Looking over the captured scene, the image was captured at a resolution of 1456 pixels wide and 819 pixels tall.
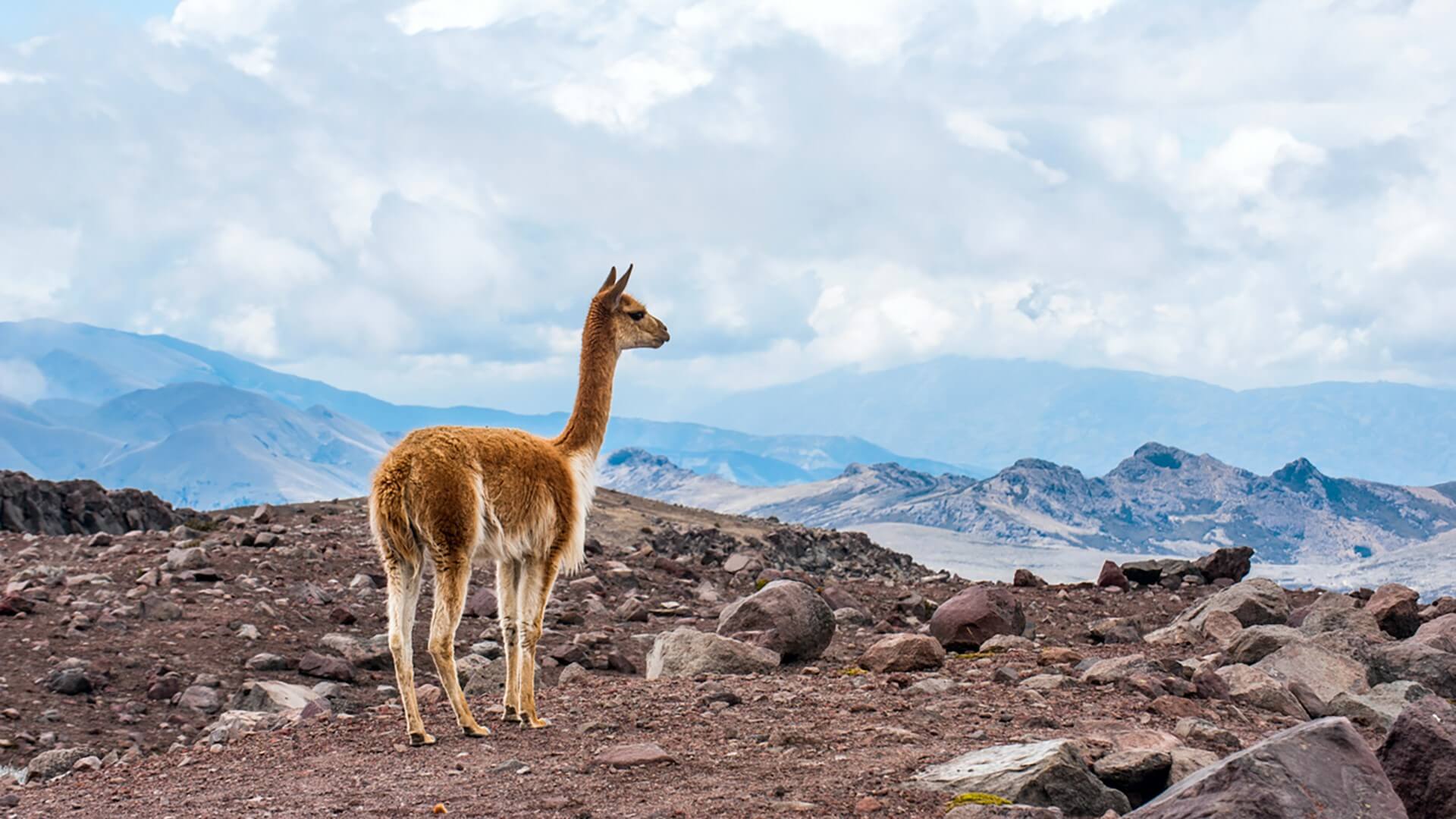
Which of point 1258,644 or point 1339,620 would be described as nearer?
point 1258,644

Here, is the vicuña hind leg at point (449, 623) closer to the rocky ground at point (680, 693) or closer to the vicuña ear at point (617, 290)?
the rocky ground at point (680, 693)

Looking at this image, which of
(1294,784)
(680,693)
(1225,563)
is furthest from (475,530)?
(1225,563)

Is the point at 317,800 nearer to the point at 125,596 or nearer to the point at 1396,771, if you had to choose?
the point at 1396,771

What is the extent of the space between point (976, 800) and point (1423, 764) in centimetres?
335

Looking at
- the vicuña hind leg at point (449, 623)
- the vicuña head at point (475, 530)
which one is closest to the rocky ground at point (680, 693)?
the vicuña hind leg at point (449, 623)

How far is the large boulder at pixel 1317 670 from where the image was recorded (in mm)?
13867

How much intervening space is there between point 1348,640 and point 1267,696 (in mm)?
3942

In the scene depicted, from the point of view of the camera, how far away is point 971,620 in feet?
60.1

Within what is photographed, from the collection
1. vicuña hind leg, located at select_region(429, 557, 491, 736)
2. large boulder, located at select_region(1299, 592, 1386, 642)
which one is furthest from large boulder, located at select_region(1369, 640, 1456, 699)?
vicuña hind leg, located at select_region(429, 557, 491, 736)

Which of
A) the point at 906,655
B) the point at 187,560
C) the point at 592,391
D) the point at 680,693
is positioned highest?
the point at 592,391

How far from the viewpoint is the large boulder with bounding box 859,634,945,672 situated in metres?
14.8

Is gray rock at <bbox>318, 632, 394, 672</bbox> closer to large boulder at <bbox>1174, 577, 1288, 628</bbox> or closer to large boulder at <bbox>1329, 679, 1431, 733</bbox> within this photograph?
large boulder at <bbox>1329, 679, 1431, 733</bbox>

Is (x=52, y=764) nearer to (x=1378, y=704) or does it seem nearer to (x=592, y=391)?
(x=592, y=391)

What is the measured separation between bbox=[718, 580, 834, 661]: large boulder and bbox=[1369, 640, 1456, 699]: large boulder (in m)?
6.93
